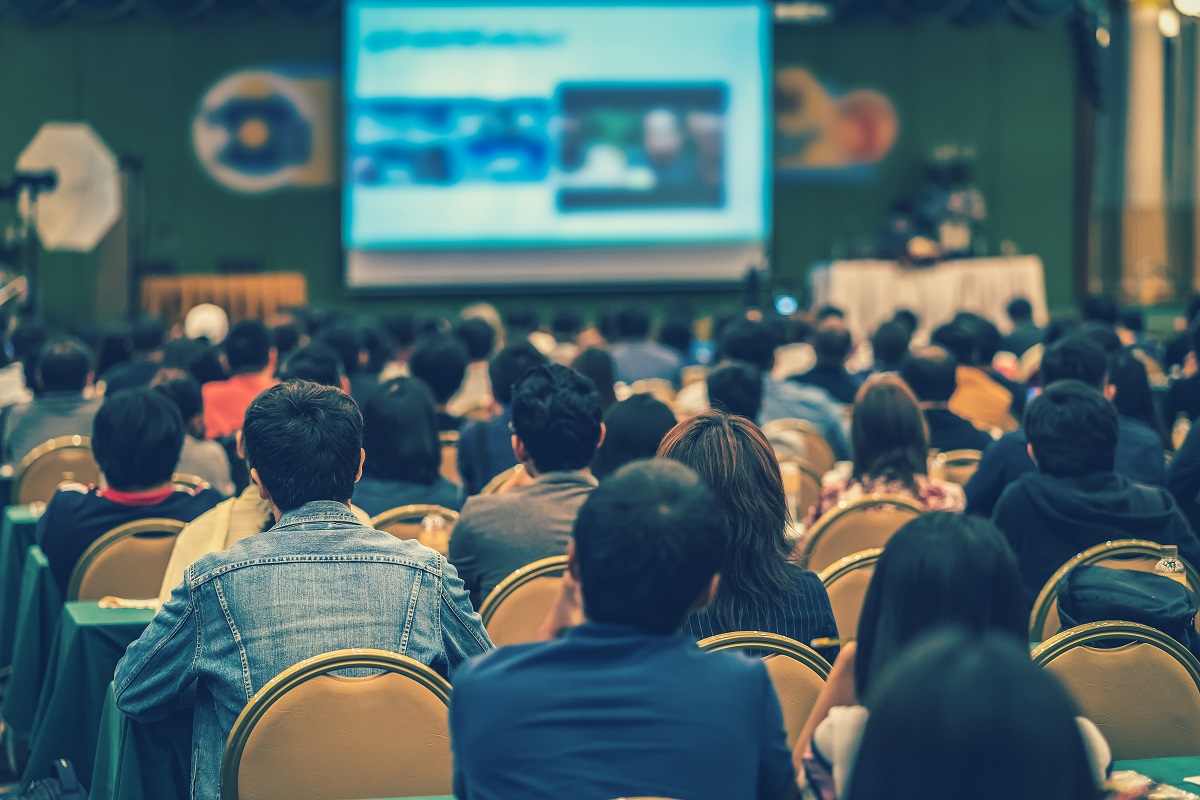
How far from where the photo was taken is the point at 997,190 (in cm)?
1577

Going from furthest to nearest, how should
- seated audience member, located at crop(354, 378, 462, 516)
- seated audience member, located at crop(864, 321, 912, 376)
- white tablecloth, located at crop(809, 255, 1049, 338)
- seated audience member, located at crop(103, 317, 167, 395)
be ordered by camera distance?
1. white tablecloth, located at crop(809, 255, 1049, 338)
2. seated audience member, located at crop(864, 321, 912, 376)
3. seated audience member, located at crop(103, 317, 167, 395)
4. seated audience member, located at crop(354, 378, 462, 516)

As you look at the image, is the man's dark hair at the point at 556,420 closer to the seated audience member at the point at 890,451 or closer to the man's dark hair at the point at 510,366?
the seated audience member at the point at 890,451

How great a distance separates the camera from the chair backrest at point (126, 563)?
3754 mm

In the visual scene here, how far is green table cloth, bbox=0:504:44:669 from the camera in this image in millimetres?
4621

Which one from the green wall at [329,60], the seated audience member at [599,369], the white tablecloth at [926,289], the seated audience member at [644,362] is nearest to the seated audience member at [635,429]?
the seated audience member at [599,369]

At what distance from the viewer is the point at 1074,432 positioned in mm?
3791

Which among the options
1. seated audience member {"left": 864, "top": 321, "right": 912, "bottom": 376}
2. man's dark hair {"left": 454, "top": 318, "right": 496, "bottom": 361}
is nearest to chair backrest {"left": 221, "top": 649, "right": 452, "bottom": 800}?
seated audience member {"left": 864, "top": 321, "right": 912, "bottom": 376}

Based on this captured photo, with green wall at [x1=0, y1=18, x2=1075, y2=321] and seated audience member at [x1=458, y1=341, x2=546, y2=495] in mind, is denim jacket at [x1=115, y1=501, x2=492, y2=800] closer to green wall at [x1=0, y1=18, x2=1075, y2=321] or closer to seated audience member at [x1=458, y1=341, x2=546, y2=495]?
seated audience member at [x1=458, y1=341, x2=546, y2=495]

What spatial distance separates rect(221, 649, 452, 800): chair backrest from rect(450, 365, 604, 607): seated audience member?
1.09 m

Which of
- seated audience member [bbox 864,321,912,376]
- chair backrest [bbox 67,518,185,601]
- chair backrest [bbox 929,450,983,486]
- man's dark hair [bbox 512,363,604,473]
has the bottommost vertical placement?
chair backrest [bbox 67,518,185,601]

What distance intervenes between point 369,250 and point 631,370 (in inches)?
234

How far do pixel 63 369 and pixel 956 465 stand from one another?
3.50 metres

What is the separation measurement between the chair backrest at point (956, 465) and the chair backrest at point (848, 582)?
70.3 inches

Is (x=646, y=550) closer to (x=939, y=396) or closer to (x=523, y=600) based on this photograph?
(x=523, y=600)
